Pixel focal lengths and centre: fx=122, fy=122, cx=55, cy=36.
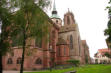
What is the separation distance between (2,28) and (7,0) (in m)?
3.28

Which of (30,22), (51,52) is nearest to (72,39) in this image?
(51,52)

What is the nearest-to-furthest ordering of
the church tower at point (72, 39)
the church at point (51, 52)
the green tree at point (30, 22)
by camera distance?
the green tree at point (30, 22)
the church at point (51, 52)
the church tower at point (72, 39)

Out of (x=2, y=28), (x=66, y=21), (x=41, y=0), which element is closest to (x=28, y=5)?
(x=41, y=0)

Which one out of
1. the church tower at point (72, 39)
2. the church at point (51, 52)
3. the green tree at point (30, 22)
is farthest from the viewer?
the church tower at point (72, 39)

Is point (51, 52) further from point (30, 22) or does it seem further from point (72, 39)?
point (30, 22)

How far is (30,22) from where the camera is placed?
14508 mm

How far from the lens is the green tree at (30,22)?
551 inches

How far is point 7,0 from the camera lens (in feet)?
46.1

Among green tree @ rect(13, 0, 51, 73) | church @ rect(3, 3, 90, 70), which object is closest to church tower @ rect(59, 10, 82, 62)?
church @ rect(3, 3, 90, 70)

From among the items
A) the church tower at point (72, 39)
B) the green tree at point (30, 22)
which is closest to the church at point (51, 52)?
the church tower at point (72, 39)

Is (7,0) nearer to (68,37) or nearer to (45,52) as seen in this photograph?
(45,52)

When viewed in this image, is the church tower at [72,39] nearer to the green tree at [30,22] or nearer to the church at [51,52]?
the church at [51,52]

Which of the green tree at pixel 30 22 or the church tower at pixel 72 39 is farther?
the church tower at pixel 72 39

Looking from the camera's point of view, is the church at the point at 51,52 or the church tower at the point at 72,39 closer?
the church at the point at 51,52
